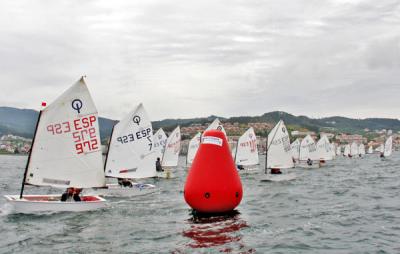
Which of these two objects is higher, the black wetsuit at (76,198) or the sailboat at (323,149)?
the sailboat at (323,149)

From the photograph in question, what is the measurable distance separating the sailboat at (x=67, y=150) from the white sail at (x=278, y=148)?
23.8 m

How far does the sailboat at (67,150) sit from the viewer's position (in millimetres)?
24125

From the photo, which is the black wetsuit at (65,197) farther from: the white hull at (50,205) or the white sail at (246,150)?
the white sail at (246,150)

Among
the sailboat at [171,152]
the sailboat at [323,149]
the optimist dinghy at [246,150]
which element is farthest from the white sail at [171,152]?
the sailboat at [323,149]

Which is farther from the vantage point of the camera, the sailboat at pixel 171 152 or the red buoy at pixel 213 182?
the sailboat at pixel 171 152

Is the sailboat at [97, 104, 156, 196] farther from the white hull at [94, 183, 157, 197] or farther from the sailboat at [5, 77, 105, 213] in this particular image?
the sailboat at [5, 77, 105, 213]

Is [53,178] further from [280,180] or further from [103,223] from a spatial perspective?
[280,180]

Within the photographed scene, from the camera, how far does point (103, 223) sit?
67.0 feet

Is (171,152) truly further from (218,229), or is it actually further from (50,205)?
(218,229)

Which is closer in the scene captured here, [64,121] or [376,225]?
[376,225]

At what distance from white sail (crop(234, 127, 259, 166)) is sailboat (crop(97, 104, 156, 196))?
21.2m

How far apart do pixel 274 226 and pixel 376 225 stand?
3861mm

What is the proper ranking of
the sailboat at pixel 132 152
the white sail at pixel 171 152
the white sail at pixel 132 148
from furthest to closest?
the white sail at pixel 171 152 < the white sail at pixel 132 148 < the sailboat at pixel 132 152

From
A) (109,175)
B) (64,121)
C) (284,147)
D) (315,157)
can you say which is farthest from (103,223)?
(315,157)
